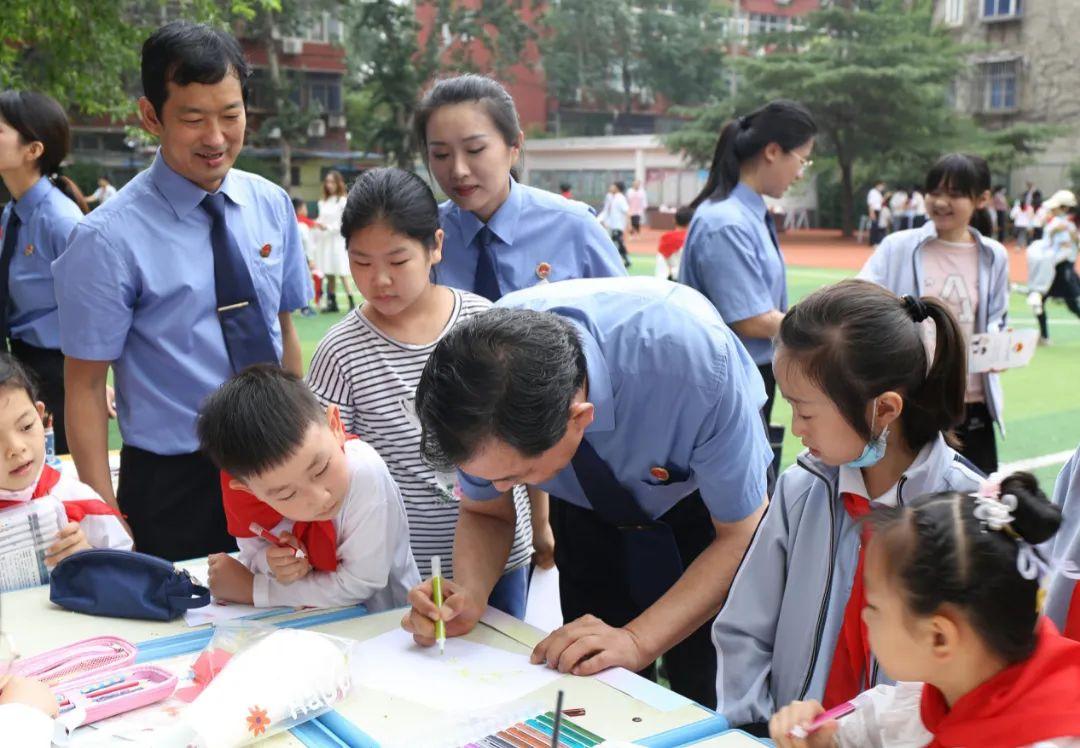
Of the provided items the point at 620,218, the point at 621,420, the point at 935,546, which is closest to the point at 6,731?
the point at 621,420

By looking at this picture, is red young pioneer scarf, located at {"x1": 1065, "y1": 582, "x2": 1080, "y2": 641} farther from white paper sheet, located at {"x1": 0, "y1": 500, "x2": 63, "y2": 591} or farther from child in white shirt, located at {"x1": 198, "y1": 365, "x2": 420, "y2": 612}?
white paper sheet, located at {"x1": 0, "y1": 500, "x2": 63, "y2": 591}

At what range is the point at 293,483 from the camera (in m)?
1.67

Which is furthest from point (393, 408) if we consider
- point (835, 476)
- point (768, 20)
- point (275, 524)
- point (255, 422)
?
point (768, 20)

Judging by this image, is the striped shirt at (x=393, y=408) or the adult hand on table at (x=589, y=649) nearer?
the adult hand on table at (x=589, y=649)

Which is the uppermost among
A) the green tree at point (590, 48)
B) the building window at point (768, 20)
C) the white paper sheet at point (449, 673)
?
the building window at point (768, 20)

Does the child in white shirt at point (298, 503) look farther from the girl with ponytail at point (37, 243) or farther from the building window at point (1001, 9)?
the building window at point (1001, 9)

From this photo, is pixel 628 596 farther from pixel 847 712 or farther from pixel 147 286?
pixel 147 286

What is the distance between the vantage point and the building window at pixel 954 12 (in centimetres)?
2714

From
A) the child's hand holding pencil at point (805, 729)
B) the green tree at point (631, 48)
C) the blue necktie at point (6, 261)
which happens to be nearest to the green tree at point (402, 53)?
the green tree at point (631, 48)

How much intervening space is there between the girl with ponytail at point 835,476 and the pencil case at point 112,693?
0.80 meters

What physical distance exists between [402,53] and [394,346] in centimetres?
2488

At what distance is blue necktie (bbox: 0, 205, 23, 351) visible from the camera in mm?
3395

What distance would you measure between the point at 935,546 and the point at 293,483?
0.96m

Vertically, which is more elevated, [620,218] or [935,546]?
[935,546]
